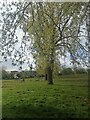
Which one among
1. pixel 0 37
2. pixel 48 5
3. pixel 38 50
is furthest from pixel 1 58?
pixel 48 5

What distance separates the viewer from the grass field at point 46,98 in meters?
4.87

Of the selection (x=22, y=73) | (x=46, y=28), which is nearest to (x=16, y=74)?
(x=22, y=73)

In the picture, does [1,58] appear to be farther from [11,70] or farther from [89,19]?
[89,19]

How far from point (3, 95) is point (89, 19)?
A: 81.8 inches

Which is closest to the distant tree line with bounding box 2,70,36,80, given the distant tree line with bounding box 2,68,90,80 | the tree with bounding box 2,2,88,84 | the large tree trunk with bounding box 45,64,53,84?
the distant tree line with bounding box 2,68,90,80

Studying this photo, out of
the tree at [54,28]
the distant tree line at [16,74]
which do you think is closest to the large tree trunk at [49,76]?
the tree at [54,28]

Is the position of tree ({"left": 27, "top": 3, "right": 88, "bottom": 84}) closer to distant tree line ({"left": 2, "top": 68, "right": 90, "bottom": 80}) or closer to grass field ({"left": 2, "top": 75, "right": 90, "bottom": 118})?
distant tree line ({"left": 2, "top": 68, "right": 90, "bottom": 80})

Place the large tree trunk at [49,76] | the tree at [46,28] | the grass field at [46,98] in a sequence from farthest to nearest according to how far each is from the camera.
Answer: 1. the large tree trunk at [49,76]
2. the grass field at [46,98]
3. the tree at [46,28]

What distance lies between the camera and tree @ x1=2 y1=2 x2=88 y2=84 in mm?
4434

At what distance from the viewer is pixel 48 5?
4.75 m

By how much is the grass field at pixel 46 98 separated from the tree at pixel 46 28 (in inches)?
22.5

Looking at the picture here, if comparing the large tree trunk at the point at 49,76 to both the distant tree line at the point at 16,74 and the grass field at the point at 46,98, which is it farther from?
the distant tree line at the point at 16,74

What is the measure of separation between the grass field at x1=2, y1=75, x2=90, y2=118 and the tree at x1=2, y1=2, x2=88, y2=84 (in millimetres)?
571

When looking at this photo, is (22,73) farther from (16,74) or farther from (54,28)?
(54,28)
